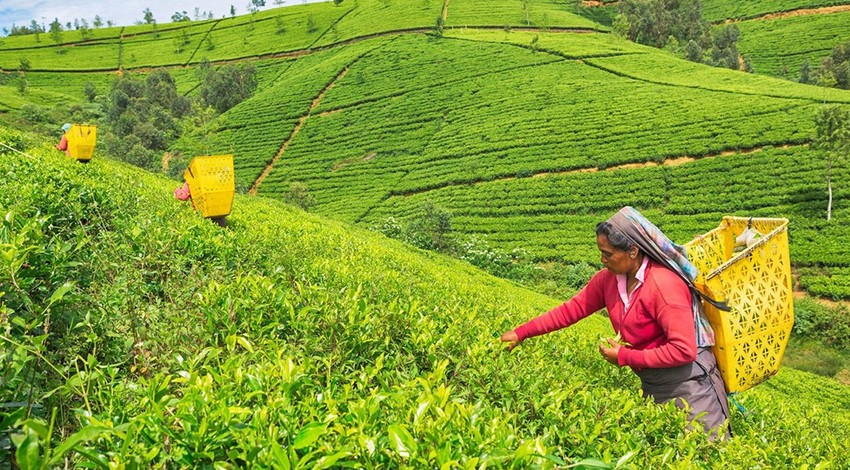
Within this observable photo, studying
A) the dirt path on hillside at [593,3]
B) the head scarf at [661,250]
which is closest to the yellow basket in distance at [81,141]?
the head scarf at [661,250]

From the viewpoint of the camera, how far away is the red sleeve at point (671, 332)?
243 cm

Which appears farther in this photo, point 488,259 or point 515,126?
point 515,126

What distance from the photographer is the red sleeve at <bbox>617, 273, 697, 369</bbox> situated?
243 centimetres

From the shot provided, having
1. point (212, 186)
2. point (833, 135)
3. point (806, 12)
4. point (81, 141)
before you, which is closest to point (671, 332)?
point (212, 186)

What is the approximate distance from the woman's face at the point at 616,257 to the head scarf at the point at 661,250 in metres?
0.09

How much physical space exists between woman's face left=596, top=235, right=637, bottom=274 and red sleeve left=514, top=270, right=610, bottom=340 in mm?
234

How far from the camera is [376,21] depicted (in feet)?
221

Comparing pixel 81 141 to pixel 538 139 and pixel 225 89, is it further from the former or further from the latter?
pixel 225 89

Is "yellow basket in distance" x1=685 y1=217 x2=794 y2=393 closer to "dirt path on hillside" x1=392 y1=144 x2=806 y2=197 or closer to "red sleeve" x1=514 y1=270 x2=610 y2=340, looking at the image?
"red sleeve" x1=514 y1=270 x2=610 y2=340

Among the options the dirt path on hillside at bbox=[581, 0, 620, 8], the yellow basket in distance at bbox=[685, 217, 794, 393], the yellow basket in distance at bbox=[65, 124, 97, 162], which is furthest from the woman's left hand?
the dirt path on hillside at bbox=[581, 0, 620, 8]

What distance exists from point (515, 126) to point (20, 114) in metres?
49.8

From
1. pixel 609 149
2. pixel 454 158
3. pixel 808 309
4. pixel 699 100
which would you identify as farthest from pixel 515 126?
pixel 808 309

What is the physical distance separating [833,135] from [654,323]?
84.5ft

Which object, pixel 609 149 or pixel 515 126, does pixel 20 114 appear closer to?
pixel 515 126
